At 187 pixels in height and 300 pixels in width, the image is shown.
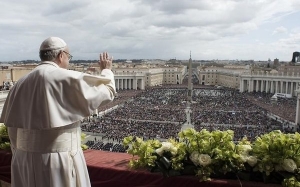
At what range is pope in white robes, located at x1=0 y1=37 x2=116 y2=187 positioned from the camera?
2.37 m

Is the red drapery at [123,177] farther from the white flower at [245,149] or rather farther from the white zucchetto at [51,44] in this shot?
the white zucchetto at [51,44]

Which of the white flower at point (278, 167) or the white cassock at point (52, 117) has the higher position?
the white cassock at point (52, 117)

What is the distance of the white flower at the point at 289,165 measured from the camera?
2633 millimetres

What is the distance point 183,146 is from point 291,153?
1053mm

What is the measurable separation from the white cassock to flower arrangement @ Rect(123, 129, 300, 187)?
0.88 m

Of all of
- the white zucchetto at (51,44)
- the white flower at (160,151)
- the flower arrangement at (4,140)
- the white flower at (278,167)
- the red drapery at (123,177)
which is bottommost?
the red drapery at (123,177)

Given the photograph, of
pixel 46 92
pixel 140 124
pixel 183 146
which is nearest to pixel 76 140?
pixel 46 92

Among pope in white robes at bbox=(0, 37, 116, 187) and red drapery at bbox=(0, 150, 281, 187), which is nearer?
pope in white robes at bbox=(0, 37, 116, 187)

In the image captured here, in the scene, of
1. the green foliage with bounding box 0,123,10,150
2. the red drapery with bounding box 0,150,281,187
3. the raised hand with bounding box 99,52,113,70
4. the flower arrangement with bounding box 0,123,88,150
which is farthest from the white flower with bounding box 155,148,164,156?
the green foliage with bounding box 0,123,10,150

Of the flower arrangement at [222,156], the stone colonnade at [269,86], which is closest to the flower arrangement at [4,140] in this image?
the flower arrangement at [222,156]

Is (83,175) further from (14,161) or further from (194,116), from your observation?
(194,116)

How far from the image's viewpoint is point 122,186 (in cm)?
321

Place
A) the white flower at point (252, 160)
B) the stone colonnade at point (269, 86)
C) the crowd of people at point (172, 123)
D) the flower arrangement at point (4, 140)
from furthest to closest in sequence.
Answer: the stone colonnade at point (269, 86) → the crowd of people at point (172, 123) → the flower arrangement at point (4, 140) → the white flower at point (252, 160)

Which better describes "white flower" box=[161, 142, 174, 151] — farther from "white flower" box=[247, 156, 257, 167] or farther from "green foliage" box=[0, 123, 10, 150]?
"green foliage" box=[0, 123, 10, 150]
